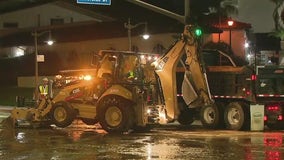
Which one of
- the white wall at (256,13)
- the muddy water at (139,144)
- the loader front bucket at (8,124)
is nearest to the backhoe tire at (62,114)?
the muddy water at (139,144)

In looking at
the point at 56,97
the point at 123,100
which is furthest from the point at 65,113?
the point at 123,100

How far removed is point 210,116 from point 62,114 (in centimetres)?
514

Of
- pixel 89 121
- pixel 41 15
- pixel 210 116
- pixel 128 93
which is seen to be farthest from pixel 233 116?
pixel 41 15

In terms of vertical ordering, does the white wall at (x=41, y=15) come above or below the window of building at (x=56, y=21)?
above

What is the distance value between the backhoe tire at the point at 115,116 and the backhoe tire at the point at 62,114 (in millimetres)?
1299

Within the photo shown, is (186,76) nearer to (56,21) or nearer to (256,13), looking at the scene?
(56,21)

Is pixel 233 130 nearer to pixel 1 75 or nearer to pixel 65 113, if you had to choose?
pixel 65 113

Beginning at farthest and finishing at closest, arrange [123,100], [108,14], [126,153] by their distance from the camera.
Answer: [108,14]
[123,100]
[126,153]

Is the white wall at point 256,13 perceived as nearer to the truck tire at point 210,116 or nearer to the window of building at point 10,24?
the window of building at point 10,24

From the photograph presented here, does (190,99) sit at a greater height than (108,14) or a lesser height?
lesser

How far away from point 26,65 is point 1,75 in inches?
121

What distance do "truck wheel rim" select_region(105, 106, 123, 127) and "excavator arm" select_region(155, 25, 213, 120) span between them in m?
1.56

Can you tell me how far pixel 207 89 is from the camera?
18.9 metres

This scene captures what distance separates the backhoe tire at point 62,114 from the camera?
19234 mm
